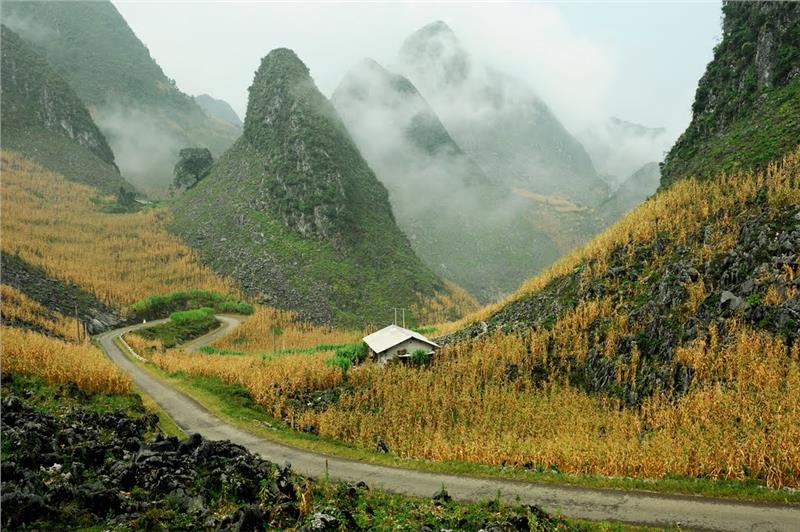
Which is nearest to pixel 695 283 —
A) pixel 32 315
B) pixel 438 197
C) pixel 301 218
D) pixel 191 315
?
pixel 32 315

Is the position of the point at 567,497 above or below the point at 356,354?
below

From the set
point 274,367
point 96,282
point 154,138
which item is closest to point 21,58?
point 154,138

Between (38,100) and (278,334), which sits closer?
(278,334)

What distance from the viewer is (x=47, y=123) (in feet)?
417

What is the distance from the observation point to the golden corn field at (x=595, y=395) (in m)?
15.6

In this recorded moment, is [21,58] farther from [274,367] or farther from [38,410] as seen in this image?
[38,410]

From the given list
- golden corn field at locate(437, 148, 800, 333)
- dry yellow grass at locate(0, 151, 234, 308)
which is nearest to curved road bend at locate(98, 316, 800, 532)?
golden corn field at locate(437, 148, 800, 333)

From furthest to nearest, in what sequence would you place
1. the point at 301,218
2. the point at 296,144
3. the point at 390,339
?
the point at 296,144 → the point at 301,218 → the point at 390,339

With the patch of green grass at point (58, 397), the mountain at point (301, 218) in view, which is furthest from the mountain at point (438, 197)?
the patch of green grass at point (58, 397)

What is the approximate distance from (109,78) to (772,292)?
774 feet

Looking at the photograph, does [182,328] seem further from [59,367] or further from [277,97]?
[277,97]

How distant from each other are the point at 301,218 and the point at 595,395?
8000 cm

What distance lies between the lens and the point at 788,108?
30.0 metres

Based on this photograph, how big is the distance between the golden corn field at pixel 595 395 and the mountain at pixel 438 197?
10918 cm
